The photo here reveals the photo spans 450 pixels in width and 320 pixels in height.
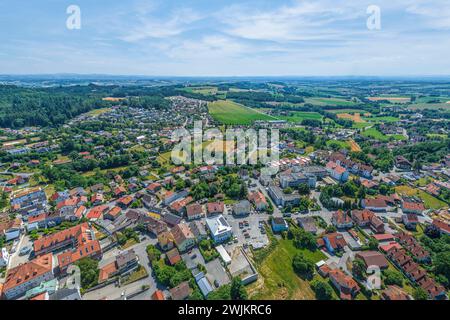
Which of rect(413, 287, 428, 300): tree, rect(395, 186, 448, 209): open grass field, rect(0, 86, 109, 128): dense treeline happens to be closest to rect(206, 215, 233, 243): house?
rect(413, 287, 428, 300): tree

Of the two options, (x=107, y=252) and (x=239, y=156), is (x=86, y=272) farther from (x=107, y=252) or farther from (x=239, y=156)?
(x=239, y=156)

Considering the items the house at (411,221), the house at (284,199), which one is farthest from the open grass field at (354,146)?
the house at (284,199)

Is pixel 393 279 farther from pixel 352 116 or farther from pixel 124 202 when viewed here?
pixel 352 116

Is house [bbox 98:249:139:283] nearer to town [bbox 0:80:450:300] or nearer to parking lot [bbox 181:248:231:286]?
town [bbox 0:80:450:300]

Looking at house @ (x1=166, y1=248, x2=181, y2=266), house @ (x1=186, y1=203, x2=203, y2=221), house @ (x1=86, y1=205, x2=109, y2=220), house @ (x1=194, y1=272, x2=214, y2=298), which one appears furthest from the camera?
house @ (x1=86, y1=205, x2=109, y2=220)

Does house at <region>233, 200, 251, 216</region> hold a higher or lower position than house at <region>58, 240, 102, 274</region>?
higher

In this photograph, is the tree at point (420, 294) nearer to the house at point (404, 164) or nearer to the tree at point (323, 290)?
the tree at point (323, 290)
